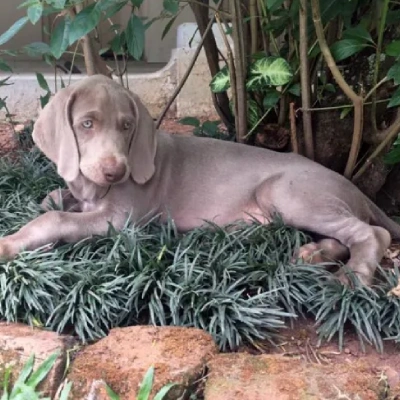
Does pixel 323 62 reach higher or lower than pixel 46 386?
higher

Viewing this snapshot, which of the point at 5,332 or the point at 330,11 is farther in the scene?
the point at 330,11

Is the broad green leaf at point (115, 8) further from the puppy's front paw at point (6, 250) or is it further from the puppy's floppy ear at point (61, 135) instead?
the puppy's front paw at point (6, 250)

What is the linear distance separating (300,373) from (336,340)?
21.4 inches

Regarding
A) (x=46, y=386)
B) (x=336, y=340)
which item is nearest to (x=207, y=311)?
(x=336, y=340)

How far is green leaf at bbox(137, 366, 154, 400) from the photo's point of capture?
229cm

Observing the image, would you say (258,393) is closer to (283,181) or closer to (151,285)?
(151,285)

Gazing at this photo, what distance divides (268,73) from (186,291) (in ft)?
5.56

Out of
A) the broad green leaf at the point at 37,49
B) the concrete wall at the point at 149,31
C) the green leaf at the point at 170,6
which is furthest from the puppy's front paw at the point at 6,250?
the concrete wall at the point at 149,31

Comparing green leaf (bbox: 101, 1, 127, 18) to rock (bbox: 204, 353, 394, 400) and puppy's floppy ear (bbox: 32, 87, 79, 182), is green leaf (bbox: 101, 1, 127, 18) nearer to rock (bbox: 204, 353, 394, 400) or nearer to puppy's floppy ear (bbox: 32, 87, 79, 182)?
puppy's floppy ear (bbox: 32, 87, 79, 182)

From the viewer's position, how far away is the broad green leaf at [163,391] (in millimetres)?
2279

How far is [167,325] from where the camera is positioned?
2.85 meters

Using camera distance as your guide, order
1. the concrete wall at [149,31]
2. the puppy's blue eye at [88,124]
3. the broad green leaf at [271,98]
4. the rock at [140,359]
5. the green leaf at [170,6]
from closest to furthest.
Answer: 1. the rock at [140,359]
2. the puppy's blue eye at [88,124]
3. the green leaf at [170,6]
4. the broad green leaf at [271,98]
5. the concrete wall at [149,31]

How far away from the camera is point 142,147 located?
11.2 feet

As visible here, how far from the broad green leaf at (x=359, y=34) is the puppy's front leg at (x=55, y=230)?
5.21ft
